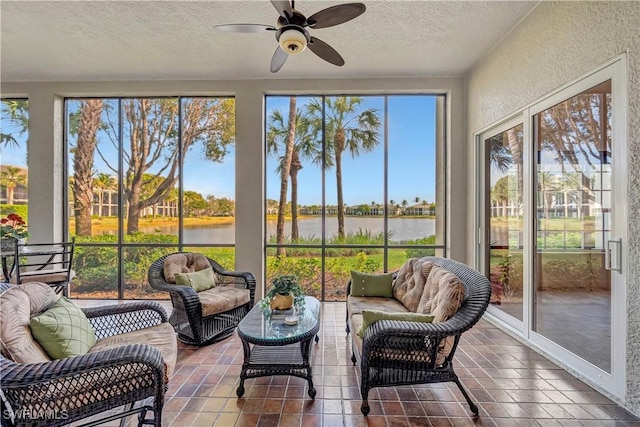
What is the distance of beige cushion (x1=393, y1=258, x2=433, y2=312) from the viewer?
2.87m

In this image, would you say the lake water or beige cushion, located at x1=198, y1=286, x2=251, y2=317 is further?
the lake water

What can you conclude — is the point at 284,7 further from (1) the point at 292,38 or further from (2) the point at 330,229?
(2) the point at 330,229

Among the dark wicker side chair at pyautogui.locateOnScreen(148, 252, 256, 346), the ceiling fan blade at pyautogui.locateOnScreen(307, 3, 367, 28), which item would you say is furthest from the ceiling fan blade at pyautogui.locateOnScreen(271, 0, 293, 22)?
the dark wicker side chair at pyautogui.locateOnScreen(148, 252, 256, 346)

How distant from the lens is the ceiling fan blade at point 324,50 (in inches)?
102

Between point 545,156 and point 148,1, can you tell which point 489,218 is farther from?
point 148,1

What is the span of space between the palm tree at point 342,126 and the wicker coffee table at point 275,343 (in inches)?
95.4

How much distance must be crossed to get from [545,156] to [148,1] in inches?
171

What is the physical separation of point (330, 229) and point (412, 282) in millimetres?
1964

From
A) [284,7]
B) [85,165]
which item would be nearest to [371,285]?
[284,7]

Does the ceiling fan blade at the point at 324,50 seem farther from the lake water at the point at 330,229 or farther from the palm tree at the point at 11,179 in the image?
the palm tree at the point at 11,179

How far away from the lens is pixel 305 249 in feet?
15.9

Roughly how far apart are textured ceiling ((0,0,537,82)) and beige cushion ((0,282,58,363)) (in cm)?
288

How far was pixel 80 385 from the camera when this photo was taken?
5.10 ft

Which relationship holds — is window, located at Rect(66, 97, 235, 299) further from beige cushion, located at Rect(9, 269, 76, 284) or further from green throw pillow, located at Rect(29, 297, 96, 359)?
green throw pillow, located at Rect(29, 297, 96, 359)
